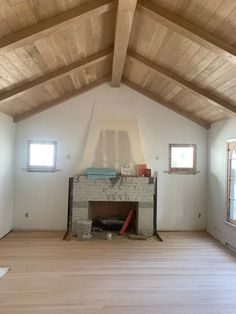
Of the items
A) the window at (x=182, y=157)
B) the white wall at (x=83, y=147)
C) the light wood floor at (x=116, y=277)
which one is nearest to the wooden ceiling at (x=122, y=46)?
the white wall at (x=83, y=147)

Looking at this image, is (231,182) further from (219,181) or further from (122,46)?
(122,46)

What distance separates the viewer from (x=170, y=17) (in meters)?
3.20

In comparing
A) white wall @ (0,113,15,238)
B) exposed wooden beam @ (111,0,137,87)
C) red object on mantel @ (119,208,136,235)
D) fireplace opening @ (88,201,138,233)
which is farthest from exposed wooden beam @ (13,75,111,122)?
red object on mantel @ (119,208,136,235)

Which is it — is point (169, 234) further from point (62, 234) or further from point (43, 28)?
point (43, 28)

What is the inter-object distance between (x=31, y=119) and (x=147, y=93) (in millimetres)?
2548

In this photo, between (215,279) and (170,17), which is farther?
(215,279)

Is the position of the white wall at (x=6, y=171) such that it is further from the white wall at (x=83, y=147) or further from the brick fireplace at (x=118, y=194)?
the brick fireplace at (x=118, y=194)

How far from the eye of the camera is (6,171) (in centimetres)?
575

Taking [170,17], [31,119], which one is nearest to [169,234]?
[31,119]

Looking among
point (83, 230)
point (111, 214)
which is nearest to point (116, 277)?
point (83, 230)

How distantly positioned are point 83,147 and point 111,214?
1.61 m

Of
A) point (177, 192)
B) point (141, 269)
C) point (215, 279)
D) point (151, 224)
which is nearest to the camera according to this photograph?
point (215, 279)

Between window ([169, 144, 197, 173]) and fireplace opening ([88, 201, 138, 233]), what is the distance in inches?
48.0

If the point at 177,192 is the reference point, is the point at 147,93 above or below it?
above
